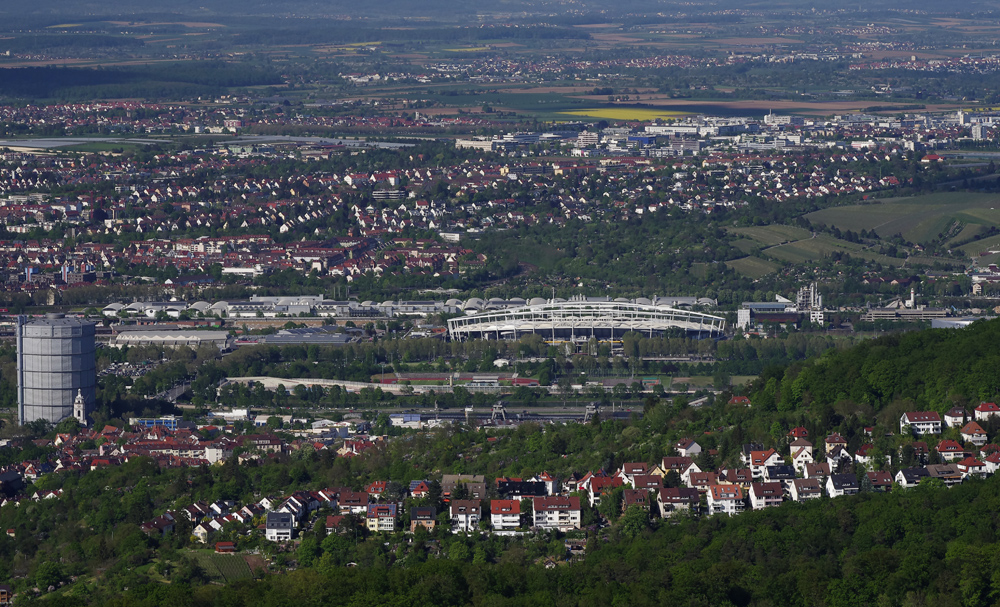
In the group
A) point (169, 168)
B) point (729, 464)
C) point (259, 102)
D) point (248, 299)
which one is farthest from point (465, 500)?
point (259, 102)

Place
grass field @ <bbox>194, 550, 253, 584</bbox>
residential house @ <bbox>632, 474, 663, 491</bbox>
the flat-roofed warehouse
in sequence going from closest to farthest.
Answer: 1. grass field @ <bbox>194, 550, 253, 584</bbox>
2. residential house @ <bbox>632, 474, 663, 491</bbox>
3. the flat-roofed warehouse

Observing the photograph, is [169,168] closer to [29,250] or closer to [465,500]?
[29,250]

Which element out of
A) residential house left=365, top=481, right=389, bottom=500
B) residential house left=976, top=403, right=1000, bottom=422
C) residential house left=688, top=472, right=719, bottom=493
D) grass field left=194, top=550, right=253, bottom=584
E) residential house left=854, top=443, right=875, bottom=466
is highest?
residential house left=976, top=403, right=1000, bottom=422

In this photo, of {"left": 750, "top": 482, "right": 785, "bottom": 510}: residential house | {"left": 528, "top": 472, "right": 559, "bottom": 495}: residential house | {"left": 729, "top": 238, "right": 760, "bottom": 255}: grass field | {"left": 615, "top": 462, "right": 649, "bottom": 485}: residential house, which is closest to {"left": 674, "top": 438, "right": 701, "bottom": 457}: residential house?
{"left": 615, "top": 462, "right": 649, "bottom": 485}: residential house

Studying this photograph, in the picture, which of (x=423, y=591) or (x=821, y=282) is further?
(x=821, y=282)

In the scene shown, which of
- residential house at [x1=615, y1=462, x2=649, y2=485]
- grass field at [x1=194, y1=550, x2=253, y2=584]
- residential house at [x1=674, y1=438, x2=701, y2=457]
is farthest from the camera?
residential house at [x1=674, y1=438, x2=701, y2=457]

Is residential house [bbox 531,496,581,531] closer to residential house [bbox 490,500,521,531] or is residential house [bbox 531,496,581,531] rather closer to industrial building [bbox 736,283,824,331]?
residential house [bbox 490,500,521,531]

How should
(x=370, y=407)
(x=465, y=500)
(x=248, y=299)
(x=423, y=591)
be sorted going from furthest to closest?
(x=248, y=299) < (x=370, y=407) < (x=465, y=500) < (x=423, y=591)
